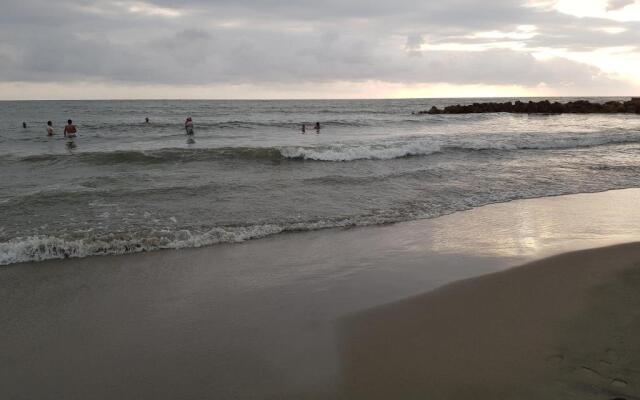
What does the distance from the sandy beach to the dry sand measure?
0.02 metres

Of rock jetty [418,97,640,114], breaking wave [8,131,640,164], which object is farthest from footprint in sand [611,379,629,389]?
rock jetty [418,97,640,114]

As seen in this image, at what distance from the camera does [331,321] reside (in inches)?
187

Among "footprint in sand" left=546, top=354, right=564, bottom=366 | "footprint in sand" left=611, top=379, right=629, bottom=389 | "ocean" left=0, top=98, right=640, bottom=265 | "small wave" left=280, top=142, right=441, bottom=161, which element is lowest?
"footprint in sand" left=546, top=354, right=564, bottom=366

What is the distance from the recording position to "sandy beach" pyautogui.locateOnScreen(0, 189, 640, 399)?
12.1 feet

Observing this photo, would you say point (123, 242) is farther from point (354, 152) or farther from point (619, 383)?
point (354, 152)

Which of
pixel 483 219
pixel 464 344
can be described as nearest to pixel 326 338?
pixel 464 344

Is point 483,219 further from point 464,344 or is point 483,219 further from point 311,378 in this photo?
point 311,378

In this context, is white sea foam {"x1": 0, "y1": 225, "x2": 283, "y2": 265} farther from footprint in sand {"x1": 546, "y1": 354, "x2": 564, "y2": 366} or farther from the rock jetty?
the rock jetty

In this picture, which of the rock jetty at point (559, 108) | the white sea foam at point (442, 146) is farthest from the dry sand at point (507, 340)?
the rock jetty at point (559, 108)

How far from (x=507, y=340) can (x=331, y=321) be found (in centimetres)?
168

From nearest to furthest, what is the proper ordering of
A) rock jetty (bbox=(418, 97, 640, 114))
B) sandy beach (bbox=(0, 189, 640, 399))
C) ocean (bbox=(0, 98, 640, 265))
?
1. sandy beach (bbox=(0, 189, 640, 399))
2. ocean (bbox=(0, 98, 640, 265))
3. rock jetty (bbox=(418, 97, 640, 114))

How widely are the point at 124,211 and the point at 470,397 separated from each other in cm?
793

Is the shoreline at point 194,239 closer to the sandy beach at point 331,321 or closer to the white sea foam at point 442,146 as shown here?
the sandy beach at point 331,321

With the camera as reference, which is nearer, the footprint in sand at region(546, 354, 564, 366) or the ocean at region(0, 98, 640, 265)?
the footprint in sand at region(546, 354, 564, 366)
